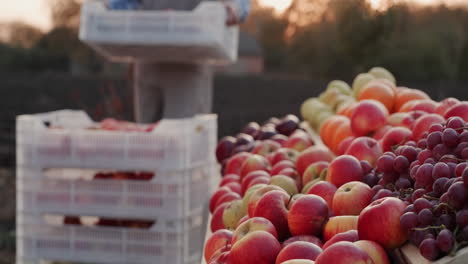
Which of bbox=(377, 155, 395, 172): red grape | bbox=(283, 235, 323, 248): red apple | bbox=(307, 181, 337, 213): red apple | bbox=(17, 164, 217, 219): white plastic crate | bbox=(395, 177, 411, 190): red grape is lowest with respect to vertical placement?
bbox=(17, 164, 217, 219): white plastic crate

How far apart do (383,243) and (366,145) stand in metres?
0.58

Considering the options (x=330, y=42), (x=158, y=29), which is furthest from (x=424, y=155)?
(x=330, y=42)

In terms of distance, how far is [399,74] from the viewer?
2348 centimetres

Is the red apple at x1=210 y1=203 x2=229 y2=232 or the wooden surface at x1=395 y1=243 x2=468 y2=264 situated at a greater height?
the wooden surface at x1=395 y1=243 x2=468 y2=264

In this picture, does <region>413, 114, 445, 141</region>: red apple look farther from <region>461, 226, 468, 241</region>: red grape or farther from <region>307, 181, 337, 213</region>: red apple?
<region>461, 226, 468, 241</region>: red grape

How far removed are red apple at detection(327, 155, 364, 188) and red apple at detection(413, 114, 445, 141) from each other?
26 centimetres

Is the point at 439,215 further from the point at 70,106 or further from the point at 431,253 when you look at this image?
the point at 70,106

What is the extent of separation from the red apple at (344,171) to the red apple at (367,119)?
54cm

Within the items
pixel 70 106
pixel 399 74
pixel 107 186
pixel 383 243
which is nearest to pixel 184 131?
pixel 107 186

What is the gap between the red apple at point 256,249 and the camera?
1.21m

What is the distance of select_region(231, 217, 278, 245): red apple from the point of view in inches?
50.9

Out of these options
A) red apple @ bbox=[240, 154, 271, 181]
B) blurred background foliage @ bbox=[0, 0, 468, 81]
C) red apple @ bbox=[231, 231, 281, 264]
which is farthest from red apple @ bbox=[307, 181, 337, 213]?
blurred background foliage @ bbox=[0, 0, 468, 81]

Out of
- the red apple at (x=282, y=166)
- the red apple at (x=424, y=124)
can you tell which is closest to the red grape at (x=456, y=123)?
the red apple at (x=424, y=124)

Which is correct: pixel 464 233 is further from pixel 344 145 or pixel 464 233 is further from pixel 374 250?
pixel 344 145
